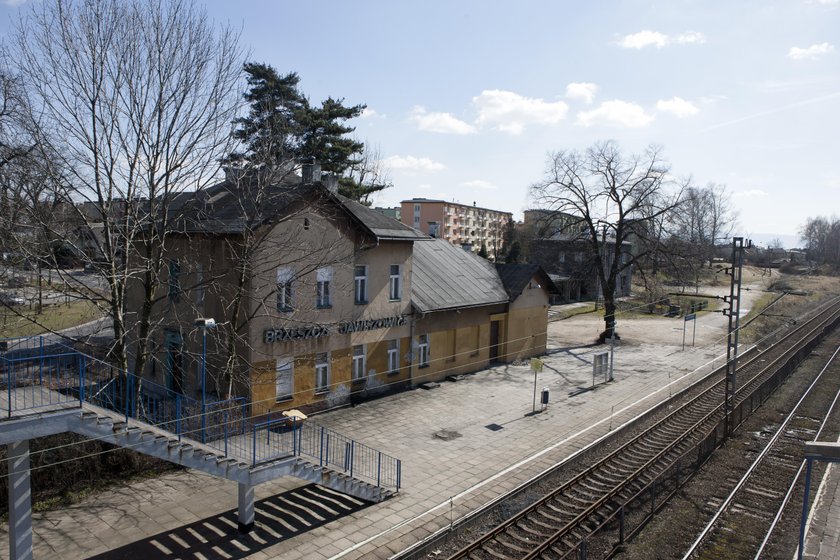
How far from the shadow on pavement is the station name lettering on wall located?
6.13 metres

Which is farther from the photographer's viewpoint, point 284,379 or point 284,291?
point 284,379

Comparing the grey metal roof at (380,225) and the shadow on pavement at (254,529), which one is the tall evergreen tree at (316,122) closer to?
the grey metal roof at (380,225)

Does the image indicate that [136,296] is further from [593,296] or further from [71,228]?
[593,296]

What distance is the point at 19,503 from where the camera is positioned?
1048cm

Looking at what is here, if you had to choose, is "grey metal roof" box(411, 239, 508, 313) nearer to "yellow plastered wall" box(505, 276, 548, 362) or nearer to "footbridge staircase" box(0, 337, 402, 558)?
"yellow plastered wall" box(505, 276, 548, 362)

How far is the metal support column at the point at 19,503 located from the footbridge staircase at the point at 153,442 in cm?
2

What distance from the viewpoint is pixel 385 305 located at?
24.8m

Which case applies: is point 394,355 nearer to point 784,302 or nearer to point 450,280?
point 450,280

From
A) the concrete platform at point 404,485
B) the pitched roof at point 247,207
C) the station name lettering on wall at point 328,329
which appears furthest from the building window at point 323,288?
the concrete platform at point 404,485

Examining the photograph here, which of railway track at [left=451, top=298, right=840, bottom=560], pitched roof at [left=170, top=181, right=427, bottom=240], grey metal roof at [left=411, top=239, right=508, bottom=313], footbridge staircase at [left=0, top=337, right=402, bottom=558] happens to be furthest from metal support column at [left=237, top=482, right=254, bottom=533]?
grey metal roof at [left=411, top=239, right=508, bottom=313]

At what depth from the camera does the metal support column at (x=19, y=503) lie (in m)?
10.2

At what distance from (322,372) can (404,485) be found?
7.44 m

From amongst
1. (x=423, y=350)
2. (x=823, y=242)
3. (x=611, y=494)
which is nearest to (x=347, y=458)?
(x=611, y=494)

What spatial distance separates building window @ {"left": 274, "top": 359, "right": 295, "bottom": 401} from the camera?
20500 mm
